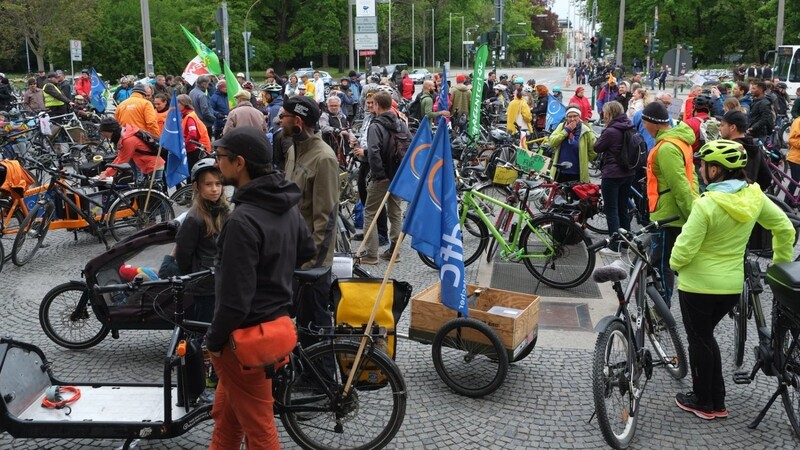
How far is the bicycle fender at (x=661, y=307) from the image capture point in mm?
5090

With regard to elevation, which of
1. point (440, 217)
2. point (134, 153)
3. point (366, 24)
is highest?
point (366, 24)

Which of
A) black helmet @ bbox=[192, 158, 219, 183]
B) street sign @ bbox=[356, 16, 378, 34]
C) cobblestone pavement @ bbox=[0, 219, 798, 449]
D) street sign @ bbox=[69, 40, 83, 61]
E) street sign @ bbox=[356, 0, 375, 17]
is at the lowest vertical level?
cobblestone pavement @ bbox=[0, 219, 798, 449]

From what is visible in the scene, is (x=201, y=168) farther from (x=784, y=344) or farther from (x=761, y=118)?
(x=761, y=118)

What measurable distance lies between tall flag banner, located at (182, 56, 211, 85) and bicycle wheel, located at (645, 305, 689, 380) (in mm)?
14214

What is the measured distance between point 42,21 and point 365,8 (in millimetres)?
26869

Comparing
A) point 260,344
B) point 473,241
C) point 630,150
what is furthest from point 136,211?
point 260,344

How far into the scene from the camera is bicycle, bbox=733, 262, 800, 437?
4337 mm

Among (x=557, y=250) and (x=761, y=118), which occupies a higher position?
(x=761, y=118)

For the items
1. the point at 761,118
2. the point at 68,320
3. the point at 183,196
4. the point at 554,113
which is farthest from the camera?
the point at 554,113

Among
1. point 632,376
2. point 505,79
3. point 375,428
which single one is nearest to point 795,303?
point 632,376

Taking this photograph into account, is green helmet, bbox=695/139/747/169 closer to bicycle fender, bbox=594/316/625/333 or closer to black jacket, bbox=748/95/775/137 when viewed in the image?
bicycle fender, bbox=594/316/625/333

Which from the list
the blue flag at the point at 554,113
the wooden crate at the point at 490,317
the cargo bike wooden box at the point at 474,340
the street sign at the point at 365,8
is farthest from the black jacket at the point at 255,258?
the street sign at the point at 365,8

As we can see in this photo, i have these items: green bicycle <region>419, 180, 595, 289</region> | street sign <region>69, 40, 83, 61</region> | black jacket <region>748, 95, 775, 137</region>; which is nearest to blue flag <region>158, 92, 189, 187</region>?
green bicycle <region>419, 180, 595, 289</region>

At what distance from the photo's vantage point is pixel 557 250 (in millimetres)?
7617
